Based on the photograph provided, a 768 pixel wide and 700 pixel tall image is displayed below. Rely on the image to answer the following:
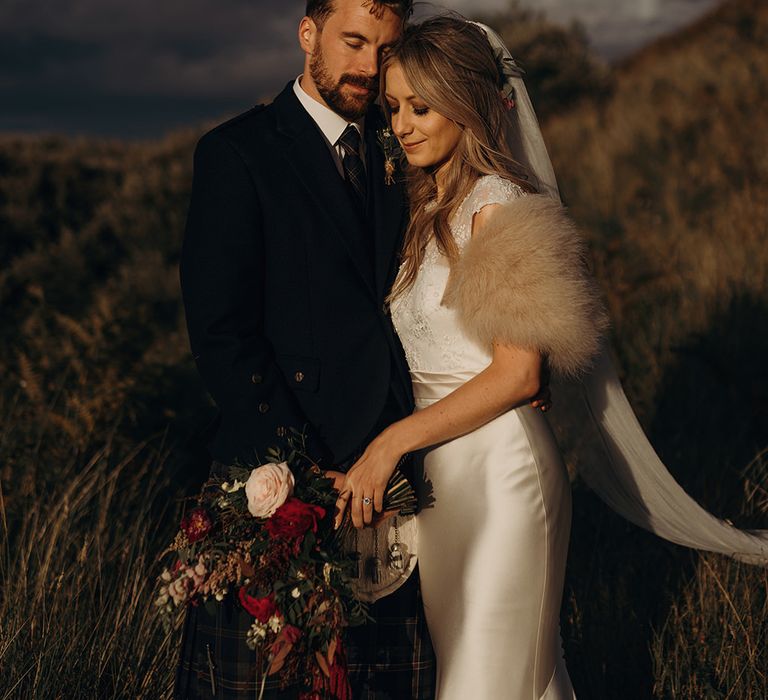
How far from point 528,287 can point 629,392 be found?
13.0 feet

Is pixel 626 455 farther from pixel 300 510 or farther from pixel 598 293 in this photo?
pixel 300 510

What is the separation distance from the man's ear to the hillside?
7.57 feet

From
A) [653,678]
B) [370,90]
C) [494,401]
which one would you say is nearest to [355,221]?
[370,90]

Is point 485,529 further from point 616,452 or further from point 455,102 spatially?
point 455,102

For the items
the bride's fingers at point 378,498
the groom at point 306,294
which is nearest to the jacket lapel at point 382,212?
the groom at point 306,294

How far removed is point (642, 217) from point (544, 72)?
28.2 ft

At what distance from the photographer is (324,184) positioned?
2684 mm

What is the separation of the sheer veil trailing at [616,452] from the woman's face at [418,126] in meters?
0.30

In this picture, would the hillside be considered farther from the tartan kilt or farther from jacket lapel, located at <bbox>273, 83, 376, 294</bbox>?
jacket lapel, located at <bbox>273, 83, 376, 294</bbox>

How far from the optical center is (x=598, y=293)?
260 centimetres

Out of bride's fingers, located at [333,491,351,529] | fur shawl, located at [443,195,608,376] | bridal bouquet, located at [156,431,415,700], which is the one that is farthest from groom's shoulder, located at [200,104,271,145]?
bride's fingers, located at [333,491,351,529]

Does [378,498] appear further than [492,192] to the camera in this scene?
No

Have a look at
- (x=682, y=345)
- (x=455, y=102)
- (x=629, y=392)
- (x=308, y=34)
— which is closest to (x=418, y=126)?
(x=455, y=102)

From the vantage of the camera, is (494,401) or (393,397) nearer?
(494,401)
